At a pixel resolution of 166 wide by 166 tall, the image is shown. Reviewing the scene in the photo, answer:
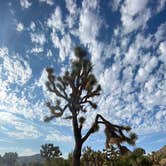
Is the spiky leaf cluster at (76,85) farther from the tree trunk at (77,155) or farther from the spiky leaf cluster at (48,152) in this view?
the spiky leaf cluster at (48,152)

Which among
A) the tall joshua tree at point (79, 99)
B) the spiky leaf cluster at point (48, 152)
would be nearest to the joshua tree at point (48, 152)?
the spiky leaf cluster at point (48, 152)

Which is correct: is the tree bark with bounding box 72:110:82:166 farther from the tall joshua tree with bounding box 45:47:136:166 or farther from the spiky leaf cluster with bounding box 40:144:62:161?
the spiky leaf cluster with bounding box 40:144:62:161

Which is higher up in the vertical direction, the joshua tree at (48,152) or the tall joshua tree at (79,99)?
the joshua tree at (48,152)

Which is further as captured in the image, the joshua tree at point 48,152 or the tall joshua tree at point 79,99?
the joshua tree at point 48,152

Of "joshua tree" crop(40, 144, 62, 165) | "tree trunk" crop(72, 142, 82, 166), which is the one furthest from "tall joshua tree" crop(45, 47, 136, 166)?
"joshua tree" crop(40, 144, 62, 165)

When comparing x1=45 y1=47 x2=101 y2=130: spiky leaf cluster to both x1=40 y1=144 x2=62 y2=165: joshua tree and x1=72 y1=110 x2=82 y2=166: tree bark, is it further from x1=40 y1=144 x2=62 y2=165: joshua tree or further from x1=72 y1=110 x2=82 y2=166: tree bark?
x1=40 y1=144 x2=62 y2=165: joshua tree

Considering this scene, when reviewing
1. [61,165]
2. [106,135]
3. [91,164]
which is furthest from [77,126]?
[91,164]

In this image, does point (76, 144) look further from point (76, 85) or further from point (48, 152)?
point (48, 152)

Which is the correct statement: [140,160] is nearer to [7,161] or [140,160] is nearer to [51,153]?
[51,153]

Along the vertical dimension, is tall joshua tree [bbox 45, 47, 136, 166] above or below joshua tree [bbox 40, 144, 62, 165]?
below

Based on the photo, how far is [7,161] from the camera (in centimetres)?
8525

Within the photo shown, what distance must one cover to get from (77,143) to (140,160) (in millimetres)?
23805

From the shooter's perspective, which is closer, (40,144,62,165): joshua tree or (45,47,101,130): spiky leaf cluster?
(45,47,101,130): spiky leaf cluster

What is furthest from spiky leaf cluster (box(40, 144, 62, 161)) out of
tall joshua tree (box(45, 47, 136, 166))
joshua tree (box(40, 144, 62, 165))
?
tall joshua tree (box(45, 47, 136, 166))
